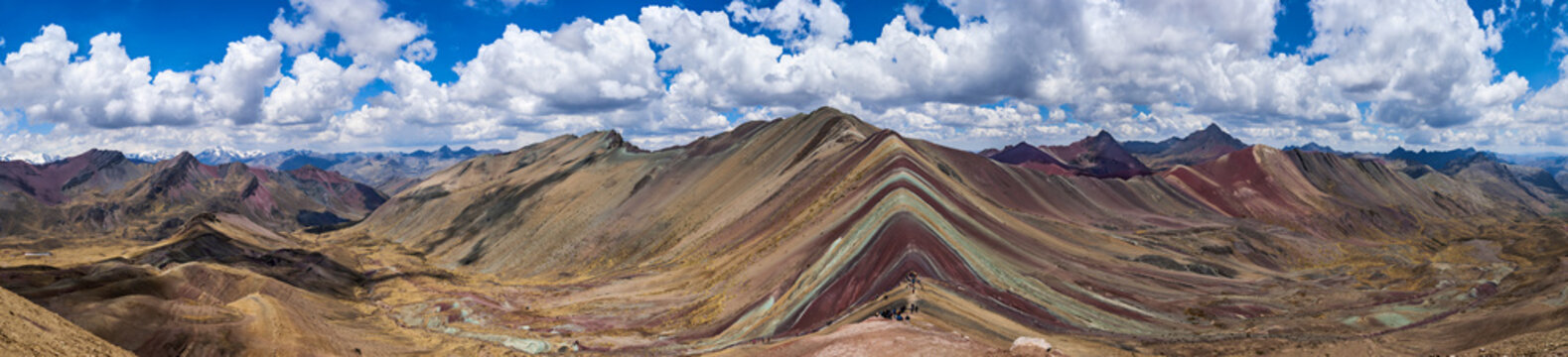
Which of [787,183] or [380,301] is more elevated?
[787,183]

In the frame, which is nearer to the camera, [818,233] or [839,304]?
[839,304]

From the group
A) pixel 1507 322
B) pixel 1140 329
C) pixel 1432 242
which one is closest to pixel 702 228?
pixel 1140 329

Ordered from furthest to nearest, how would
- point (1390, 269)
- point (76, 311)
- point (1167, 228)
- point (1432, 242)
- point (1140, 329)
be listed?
point (1432, 242) → point (1167, 228) → point (1390, 269) → point (1140, 329) → point (76, 311)

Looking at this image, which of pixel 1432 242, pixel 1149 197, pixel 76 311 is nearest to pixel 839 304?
pixel 76 311

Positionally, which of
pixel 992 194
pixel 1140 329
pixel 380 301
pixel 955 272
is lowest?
pixel 380 301

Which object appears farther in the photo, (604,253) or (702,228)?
(604,253)

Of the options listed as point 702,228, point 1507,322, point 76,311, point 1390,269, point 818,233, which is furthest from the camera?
point 702,228

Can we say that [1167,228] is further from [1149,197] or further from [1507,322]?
[1507,322]

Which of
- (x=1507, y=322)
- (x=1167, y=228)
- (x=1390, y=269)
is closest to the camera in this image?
(x=1507, y=322)

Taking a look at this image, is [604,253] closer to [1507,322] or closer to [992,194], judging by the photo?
[992,194]
